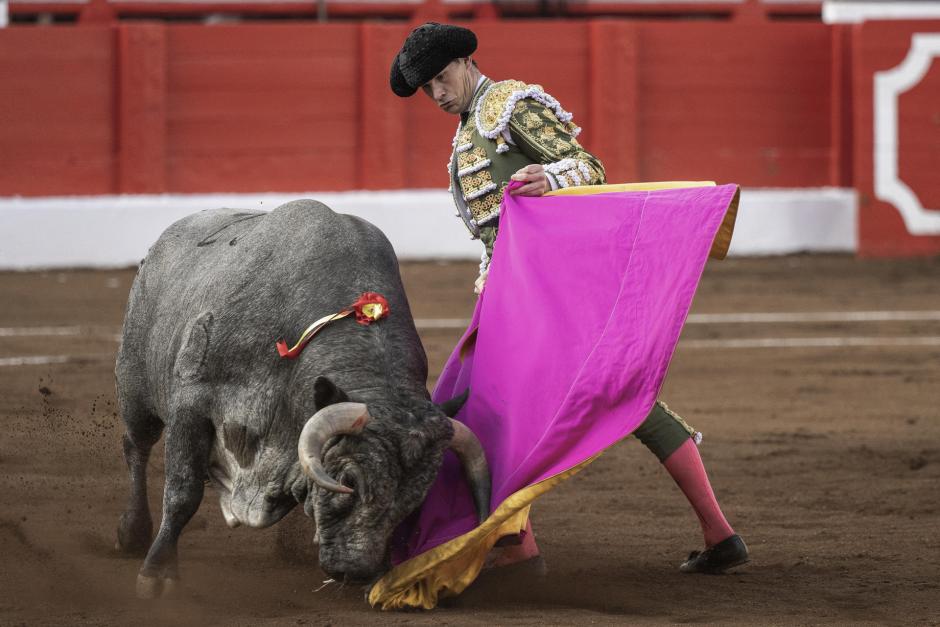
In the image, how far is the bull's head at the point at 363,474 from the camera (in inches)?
103

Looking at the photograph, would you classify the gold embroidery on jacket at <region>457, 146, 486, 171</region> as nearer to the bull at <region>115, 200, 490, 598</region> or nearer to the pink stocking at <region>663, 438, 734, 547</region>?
the bull at <region>115, 200, 490, 598</region>

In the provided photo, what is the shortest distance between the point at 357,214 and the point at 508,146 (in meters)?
6.53

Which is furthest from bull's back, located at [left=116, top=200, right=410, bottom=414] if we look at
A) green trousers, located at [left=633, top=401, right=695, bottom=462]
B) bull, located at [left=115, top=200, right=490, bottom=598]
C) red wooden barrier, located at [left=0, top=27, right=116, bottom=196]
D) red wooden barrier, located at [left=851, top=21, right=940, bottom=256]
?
red wooden barrier, located at [left=851, top=21, right=940, bottom=256]

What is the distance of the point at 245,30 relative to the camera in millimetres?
9625

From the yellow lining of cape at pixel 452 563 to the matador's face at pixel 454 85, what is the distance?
0.61m

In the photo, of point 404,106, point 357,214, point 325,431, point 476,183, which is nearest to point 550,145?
point 476,183

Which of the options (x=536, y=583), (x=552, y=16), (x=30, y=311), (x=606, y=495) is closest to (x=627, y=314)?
(x=536, y=583)

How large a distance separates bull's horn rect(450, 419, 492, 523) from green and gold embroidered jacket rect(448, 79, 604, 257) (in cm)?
60

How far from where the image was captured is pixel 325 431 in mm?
2592

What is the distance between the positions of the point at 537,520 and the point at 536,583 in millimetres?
701

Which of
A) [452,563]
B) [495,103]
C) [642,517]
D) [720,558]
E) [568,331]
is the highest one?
[495,103]

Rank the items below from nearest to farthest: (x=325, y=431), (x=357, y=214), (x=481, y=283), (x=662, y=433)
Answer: (x=325, y=431) → (x=662, y=433) → (x=481, y=283) → (x=357, y=214)

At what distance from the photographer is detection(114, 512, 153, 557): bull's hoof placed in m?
3.43

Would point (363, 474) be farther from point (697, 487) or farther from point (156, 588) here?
point (697, 487)
